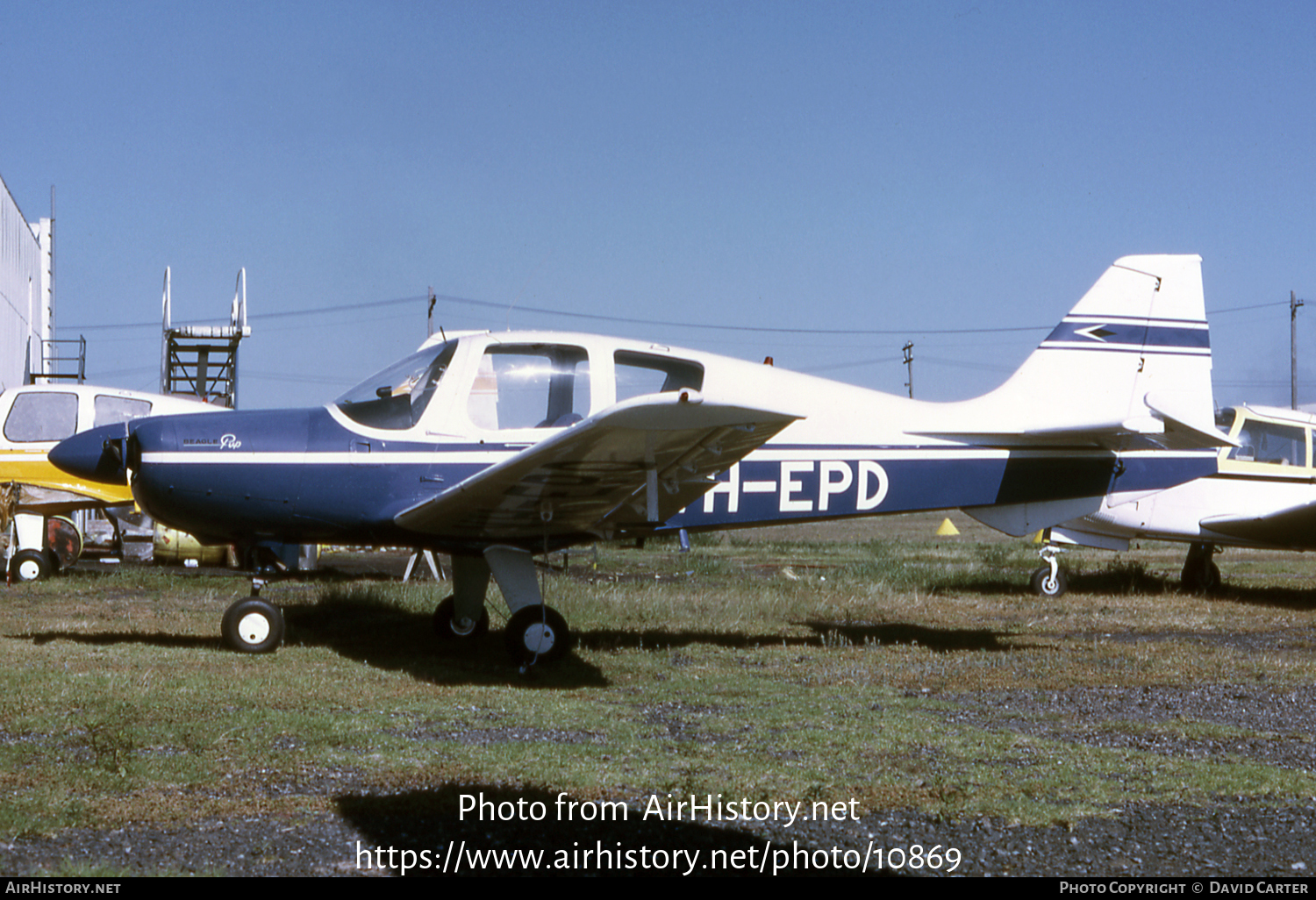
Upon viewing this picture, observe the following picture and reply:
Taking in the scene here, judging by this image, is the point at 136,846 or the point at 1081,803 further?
the point at 1081,803

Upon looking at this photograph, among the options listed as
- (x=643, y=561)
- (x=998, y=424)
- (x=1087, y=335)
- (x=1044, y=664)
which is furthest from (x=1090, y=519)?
(x=643, y=561)

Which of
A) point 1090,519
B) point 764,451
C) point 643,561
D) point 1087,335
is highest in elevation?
point 1087,335

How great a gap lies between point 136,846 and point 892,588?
10.2 m

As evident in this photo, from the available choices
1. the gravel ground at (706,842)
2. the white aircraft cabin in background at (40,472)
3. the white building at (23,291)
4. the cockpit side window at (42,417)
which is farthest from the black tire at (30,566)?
the white building at (23,291)

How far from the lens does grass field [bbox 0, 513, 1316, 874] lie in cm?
421

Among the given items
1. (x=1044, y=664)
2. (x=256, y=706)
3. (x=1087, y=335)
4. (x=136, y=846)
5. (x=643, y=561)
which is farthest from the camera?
(x=643, y=561)

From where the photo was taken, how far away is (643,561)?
1788 cm

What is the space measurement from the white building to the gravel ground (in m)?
27.0

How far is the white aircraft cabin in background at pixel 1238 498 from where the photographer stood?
12.3m

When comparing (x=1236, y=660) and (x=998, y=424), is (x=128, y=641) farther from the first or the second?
(x=1236, y=660)

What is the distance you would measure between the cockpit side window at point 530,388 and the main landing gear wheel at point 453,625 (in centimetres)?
168

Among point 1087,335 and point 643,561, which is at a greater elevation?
point 1087,335

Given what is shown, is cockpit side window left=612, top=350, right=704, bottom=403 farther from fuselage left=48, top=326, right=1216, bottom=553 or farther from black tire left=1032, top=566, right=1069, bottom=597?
black tire left=1032, top=566, right=1069, bottom=597

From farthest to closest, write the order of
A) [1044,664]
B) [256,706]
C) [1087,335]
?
[1087,335] → [1044,664] → [256,706]
